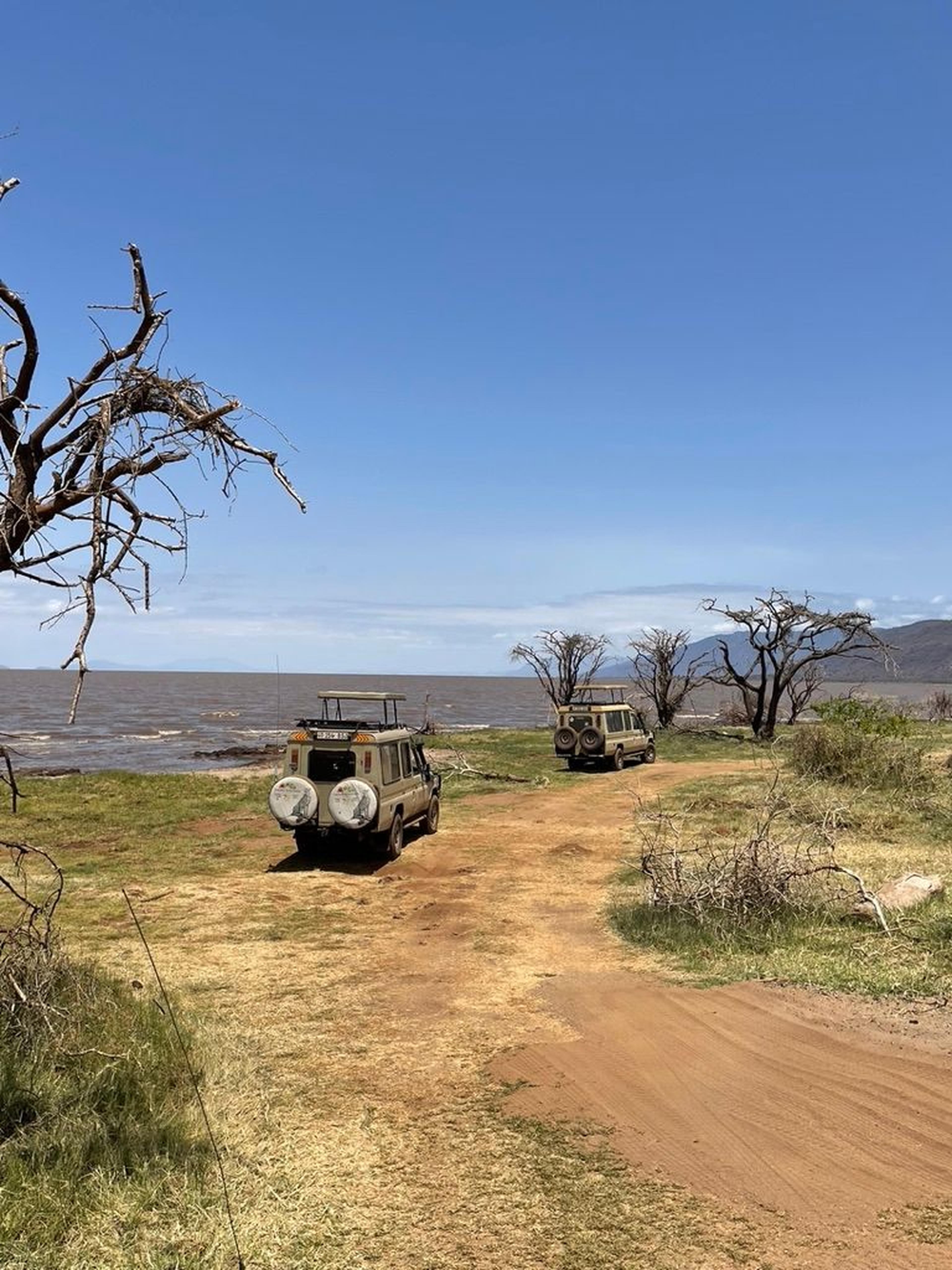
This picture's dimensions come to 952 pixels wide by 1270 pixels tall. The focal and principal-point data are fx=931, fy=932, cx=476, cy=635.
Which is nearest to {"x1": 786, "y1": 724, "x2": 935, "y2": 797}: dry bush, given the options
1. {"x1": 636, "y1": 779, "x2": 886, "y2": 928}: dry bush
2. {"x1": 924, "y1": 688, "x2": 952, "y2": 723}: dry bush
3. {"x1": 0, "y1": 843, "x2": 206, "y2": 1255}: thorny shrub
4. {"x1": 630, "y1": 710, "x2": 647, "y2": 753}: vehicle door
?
{"x1": 630, "y1": 710, "x2": 647, "y2": 753}: vehicle door

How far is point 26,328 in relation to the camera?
4.45 m

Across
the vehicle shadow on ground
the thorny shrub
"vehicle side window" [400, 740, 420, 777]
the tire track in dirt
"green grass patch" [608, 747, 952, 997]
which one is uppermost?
"vehicle side window" [400, 740, 420, 777]

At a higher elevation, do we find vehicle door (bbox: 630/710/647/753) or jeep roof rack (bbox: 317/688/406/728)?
jeep roof rack (bbox: 317/688/406/728)

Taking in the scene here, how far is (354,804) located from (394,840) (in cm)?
175

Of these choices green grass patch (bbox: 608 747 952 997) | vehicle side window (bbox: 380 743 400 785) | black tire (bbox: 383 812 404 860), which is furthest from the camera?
black tire (bbox: 383 812 404 860)

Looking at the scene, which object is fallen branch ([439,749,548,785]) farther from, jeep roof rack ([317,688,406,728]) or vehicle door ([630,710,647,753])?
jeep roof rack ([317,688,406,728])

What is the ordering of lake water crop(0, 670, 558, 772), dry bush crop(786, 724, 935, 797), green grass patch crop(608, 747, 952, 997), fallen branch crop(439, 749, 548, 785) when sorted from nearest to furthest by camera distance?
green grass patch crop(608, 747, 952, 997) < dry bush crop(786, 724, 935, 797) < fallen branch crop(439, 749, 548, 785) < lake water crop(0, 670, 558, 772)

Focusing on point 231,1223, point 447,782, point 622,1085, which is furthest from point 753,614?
point 231,1223

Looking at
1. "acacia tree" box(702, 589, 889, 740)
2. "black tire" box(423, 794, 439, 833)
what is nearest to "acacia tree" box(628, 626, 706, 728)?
"acacia tree" box(702, 589, 889, 740)

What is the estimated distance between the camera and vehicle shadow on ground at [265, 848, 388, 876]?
15.3 metres

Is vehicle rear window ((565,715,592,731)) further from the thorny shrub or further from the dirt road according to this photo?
the thorny shrub

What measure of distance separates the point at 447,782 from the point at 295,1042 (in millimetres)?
19329

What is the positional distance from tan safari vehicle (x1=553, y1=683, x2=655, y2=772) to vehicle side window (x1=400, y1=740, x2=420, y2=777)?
1227 cm

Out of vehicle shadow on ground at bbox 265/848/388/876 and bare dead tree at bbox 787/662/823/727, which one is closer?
vehicle shadow on ground at bbox 265/848/388/876
